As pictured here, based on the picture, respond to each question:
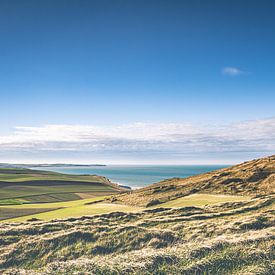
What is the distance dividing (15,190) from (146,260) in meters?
90.9

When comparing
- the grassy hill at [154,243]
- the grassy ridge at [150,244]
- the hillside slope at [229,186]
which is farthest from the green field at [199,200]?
the grassy ridge at [150,244]

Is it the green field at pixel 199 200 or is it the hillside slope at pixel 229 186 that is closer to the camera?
the green field at pixel 199 200

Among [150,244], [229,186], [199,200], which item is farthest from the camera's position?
[229,186]

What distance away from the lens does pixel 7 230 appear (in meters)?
23.0

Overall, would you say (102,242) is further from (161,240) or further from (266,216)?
(266,216)

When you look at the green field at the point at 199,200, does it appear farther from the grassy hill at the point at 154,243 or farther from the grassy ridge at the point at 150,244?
the grassy ridge at the point at 150,244

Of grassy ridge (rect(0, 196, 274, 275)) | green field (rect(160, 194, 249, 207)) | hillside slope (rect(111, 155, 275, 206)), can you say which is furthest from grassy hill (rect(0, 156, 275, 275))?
hillside slope (rect(111, 155, 275, 206))

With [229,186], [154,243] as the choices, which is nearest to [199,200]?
[229,186]

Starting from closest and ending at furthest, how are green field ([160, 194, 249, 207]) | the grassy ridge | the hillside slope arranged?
the grassy ridge → green field ([160, 194, 249, 207]) → the hillside slope

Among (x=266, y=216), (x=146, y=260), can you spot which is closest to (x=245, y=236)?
(x=266, y=216)

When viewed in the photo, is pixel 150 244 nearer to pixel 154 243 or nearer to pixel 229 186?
pixel 154 243

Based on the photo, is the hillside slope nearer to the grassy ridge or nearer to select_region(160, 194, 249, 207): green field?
select_region(160, 194, 249, 207): green field

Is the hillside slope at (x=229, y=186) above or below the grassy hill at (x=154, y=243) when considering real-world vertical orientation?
above

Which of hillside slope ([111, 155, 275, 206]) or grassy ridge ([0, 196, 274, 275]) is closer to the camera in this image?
grassy ridge ([0, 196, 274, 275])
